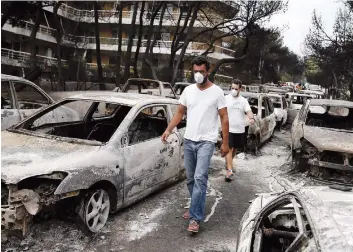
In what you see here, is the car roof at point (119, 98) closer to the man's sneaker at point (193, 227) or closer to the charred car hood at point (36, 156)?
the charred car hood at point (36, 156)

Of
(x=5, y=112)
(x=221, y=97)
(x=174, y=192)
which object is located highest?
(x=221, y=97)

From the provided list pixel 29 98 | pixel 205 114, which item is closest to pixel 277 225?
pixel 205 114

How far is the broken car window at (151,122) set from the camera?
5805 mm

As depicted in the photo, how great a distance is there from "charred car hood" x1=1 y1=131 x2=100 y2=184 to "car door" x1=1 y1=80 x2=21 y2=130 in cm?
181

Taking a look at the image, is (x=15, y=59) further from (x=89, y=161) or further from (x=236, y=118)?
(x=89, y=161)

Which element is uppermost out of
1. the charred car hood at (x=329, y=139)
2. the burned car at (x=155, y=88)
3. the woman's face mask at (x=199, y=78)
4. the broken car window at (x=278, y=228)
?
the woman's face mask at (x=199, y=78)

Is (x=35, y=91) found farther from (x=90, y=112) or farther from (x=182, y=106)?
(x=182, y=106)

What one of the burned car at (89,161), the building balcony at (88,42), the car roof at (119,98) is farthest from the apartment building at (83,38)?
the car roof at (119,98)

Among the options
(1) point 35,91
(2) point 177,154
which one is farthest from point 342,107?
(1) point 35,91

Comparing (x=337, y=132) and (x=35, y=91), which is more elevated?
(x=35, y=91)

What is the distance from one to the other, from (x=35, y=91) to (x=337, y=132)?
237 inches

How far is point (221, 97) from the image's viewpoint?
15.1 ft

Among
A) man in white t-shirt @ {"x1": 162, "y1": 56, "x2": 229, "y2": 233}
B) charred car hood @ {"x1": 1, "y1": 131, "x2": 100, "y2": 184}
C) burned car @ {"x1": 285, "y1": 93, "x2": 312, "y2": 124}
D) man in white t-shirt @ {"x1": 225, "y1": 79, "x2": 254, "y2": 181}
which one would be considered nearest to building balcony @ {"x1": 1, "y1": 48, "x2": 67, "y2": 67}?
burned car @ {"x1": 285, "y1": 93, "x2": 312, "y2": 124}

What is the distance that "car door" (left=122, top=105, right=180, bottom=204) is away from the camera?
4.73 metres
